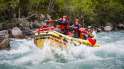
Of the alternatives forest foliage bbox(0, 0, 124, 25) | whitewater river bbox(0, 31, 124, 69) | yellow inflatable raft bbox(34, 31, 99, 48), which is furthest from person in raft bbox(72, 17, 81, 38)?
forest foliage bbox(0, 0, 124, 25)

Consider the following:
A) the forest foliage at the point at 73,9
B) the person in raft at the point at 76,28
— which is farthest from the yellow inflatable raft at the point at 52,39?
the forest foliage at the point at 73,9

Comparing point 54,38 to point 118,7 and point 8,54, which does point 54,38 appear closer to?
point 8,54

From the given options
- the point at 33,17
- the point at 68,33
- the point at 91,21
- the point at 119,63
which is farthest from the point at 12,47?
the point at 91,21

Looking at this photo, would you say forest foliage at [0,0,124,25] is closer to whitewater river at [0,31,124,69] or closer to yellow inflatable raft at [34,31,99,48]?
whitewater river at [0,31,124,69]

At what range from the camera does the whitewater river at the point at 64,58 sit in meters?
15.2

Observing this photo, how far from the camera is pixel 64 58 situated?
1702 centimetres

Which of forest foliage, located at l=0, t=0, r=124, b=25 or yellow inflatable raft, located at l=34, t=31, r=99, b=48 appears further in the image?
forest foliage, located at l=0, t=0, r=124, b=25

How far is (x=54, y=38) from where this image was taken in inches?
658

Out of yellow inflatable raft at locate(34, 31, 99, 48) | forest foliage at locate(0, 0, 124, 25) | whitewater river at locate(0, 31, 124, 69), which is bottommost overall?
forest foliage at locate(0, 0, 124, 25)

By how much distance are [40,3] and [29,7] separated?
2577 mm

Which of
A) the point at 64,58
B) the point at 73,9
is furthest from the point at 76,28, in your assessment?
the point at 73,9

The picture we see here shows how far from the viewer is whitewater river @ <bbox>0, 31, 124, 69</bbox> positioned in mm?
15231

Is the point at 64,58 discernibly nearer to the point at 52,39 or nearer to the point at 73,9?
the point at 52,39

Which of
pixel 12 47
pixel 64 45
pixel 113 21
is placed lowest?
pixel 113 21
